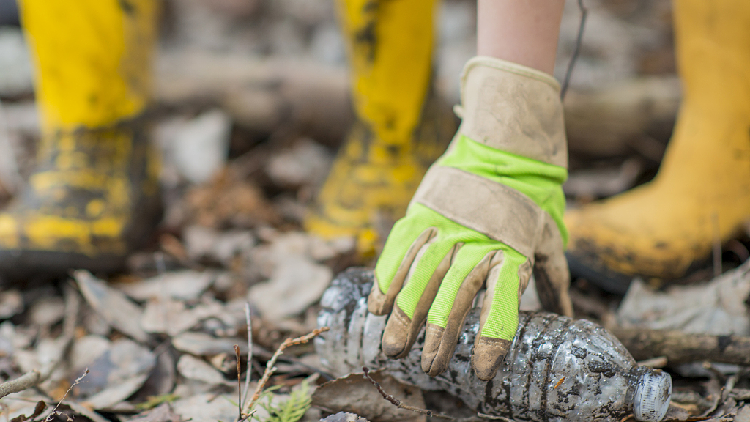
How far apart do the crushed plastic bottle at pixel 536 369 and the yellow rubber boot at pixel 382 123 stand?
62cm

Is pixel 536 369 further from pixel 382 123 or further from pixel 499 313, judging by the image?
pixel 382 123

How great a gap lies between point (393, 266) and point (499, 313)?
0.18 m

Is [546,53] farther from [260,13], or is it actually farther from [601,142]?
[260,13]

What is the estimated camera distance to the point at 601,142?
2111 mm

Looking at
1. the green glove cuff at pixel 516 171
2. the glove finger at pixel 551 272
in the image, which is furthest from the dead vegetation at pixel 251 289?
the green glove cuff at pixel 516 171

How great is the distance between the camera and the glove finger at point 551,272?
2.87ft

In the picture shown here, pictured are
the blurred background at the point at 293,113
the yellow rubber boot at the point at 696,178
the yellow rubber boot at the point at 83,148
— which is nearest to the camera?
the yellow rubber boot at the point at 696,178

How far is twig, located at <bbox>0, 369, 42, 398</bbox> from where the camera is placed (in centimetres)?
74

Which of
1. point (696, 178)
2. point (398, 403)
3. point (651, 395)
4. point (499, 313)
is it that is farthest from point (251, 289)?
point (696, 178)

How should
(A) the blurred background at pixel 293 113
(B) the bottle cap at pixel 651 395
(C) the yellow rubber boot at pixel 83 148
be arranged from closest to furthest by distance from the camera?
(B) the bottle cap at pixel 651 395
(C) the yellow rubber boot at pixel 83 148
(A) the blurred background at pixel 293 113

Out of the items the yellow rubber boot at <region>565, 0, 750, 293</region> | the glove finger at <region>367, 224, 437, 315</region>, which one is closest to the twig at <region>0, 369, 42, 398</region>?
the glove finger at <region>367, 224, 437, 315</region>

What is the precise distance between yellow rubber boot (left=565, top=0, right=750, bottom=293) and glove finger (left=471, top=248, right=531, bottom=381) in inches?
25.9

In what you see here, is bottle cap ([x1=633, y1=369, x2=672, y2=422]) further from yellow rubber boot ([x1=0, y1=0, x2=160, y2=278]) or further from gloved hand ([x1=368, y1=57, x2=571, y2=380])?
yellow rubber boot ([x1=0, y1=0, x2=160, y2=278])

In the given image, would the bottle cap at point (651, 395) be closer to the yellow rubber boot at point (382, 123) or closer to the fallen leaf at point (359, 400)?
the fallen leaf at point (359, 400)
